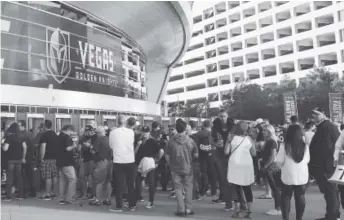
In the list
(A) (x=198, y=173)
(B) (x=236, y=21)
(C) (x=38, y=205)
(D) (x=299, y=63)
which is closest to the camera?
(C) (x=38, y=205)

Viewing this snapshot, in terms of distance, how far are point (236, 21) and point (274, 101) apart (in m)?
32.5

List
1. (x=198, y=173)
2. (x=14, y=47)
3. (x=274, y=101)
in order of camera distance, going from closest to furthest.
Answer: (x=198, y=173) < (x=14, y=47) < (x=274, y=101)

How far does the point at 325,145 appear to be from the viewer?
653 centimetres

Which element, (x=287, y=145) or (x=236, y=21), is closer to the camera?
(x=287, y=145)

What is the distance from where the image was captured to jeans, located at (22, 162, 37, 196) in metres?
9.81

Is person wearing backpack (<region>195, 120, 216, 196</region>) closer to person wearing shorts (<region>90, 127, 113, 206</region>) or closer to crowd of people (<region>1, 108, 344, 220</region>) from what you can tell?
crowd of people (<region>1, 108, 344, 220</region>)

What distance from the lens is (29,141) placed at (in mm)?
9797

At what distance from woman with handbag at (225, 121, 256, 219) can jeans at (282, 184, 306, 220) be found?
586 millimetres

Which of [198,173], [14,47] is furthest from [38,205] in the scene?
[14,47]

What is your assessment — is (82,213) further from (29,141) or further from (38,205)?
(29,141)

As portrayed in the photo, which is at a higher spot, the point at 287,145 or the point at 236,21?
the point at 236,21

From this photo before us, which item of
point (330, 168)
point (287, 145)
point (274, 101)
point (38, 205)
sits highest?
point (274, 101)

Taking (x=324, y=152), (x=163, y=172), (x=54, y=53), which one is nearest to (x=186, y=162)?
(x=324, y=152)

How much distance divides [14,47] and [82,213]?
14.0 m
